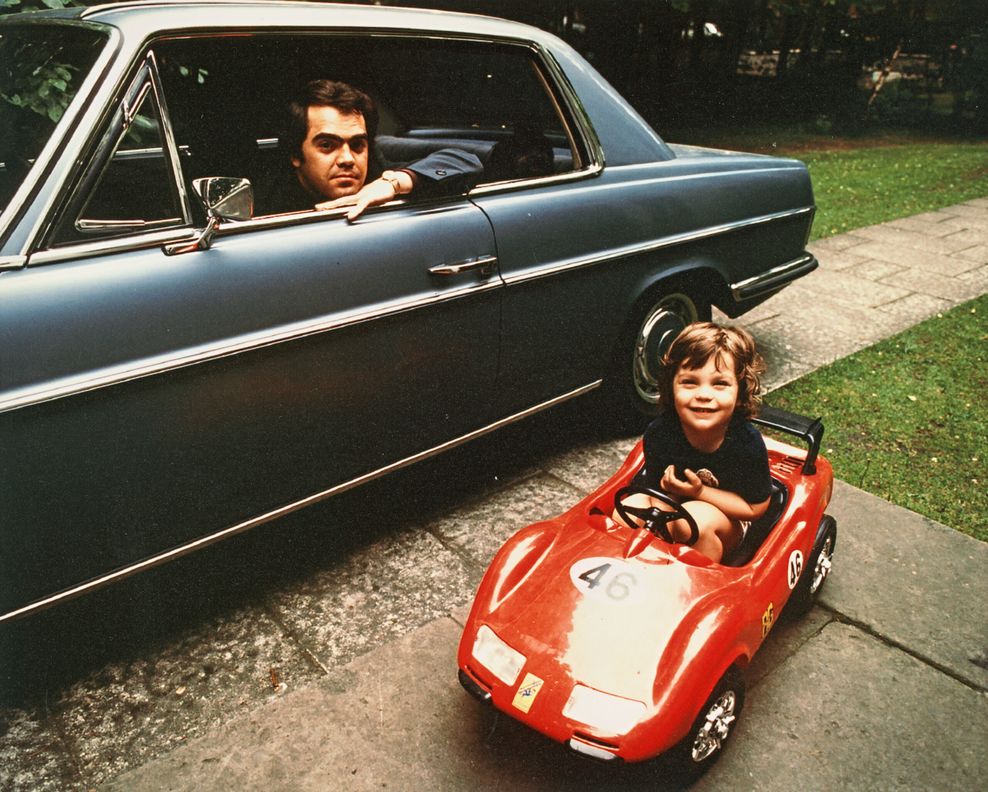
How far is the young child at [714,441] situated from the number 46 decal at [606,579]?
0.76 ft

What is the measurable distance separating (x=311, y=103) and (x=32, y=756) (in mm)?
2071

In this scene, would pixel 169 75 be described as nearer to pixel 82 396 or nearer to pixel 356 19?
pixel 356 19

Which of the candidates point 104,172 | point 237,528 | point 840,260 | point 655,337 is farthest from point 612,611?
point 840,260

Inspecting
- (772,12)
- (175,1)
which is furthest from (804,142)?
(175,1)

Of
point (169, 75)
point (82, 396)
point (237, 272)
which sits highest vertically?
point (169, 75)

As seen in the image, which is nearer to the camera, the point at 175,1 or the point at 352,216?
the point at 175,1

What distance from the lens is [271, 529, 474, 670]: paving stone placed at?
252 centimetres

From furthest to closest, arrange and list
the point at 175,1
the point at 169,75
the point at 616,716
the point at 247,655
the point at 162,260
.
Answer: the point at 169,75, the point at 247,655, the point at 175,1, the point at 162,260, the point at 616,716

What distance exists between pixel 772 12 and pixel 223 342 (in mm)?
15640

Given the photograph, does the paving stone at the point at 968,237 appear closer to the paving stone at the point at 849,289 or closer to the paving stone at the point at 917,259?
the paving stone at the point at 917,259

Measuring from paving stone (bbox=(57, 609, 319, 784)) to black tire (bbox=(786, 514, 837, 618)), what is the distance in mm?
1483

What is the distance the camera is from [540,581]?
2064 mm

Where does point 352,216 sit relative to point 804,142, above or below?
above

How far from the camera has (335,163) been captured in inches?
106
